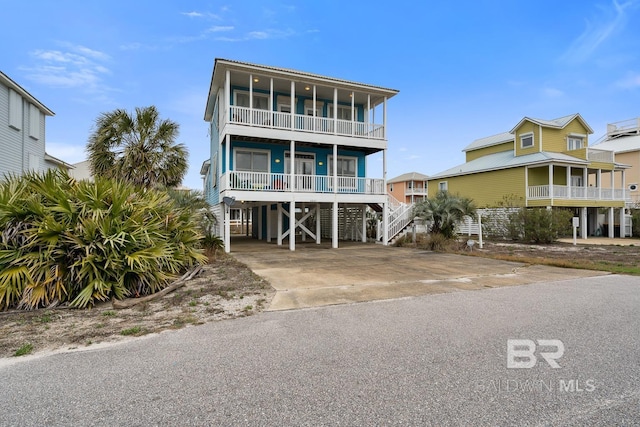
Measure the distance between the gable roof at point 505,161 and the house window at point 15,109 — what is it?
2873cm

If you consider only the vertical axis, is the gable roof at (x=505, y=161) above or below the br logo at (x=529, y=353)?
above

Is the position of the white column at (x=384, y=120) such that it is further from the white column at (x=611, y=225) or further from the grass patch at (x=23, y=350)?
the white column at (x=611, y=225)

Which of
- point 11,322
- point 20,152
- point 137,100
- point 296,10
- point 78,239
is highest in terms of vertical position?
point 296,10

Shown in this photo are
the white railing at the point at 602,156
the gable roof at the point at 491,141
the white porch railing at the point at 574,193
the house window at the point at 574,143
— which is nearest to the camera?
the white porch railing at the point at 574,193

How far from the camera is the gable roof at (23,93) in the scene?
1543 cm

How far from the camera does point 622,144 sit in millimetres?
33562

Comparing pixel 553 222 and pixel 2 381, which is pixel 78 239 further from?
pixel 553 222

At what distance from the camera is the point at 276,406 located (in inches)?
110

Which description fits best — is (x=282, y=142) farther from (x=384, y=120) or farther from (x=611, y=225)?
(x=611, y=225)

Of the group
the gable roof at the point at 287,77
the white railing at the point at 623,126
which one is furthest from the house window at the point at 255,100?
the white railing at the point at 623,126

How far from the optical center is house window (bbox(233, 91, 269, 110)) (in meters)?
18.2

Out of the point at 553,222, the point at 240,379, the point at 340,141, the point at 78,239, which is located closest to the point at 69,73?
the point at 340,141

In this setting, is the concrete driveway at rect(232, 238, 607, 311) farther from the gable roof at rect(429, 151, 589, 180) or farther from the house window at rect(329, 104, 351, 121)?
the gable roof at rect(429, 151, 589, 180)

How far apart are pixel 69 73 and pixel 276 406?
20.1 metres
